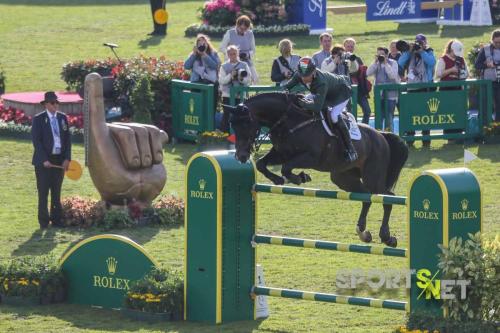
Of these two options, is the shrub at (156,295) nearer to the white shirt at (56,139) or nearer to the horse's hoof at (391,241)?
the horse's hoof at (391,241)

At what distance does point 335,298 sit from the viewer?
14281 millimetres

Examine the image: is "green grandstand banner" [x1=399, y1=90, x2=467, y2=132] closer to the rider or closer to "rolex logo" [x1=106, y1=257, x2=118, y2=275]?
the rider

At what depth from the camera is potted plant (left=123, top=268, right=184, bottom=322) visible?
15.1m

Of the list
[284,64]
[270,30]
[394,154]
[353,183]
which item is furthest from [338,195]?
[270,30]

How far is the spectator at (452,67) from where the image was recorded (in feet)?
84.8

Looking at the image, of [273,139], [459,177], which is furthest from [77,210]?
[459,177]

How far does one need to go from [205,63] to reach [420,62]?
155 inches

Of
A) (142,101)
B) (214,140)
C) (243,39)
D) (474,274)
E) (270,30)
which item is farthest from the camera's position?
(270,30)

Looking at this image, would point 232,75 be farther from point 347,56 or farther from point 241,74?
point 347,56

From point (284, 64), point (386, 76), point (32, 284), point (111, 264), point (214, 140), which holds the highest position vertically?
point (284, 64)

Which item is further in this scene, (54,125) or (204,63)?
(204,63)

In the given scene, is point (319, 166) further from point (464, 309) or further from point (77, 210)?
point (77, 210)

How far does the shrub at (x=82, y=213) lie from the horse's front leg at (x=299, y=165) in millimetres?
4996

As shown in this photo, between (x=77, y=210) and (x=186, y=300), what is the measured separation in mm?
5519
